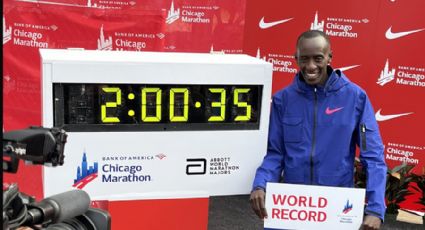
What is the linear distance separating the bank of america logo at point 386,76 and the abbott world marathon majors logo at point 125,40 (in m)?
2.15

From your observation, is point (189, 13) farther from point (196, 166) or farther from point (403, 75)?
point (196, 166)

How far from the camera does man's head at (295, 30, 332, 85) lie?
258 centimetres

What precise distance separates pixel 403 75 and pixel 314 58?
2.65 metres

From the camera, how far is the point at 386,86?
498cm

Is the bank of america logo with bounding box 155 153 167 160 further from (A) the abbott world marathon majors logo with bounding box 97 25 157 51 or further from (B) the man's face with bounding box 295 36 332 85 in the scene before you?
(A) the abbott world marathon majors logo with bounding box 97 25 157 51

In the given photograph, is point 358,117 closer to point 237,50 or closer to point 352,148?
point 352,148

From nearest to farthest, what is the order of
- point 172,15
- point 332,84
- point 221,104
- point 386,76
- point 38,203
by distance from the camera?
point 38,203 < point 221,104 < point 332,84 < point 386,76 < point 172,15

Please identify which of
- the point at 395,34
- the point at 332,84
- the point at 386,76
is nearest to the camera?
the point at 332,84

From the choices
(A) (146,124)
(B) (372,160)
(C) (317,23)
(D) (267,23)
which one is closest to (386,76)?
(C) (317,23)

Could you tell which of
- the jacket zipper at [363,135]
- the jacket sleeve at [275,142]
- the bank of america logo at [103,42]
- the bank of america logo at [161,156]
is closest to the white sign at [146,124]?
the bank of america logo at [161,156]

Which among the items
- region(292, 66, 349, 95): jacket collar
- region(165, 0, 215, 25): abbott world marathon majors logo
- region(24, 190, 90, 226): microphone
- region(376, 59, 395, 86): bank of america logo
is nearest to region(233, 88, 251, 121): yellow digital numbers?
region(292, 66, 349, 95): jacket collar

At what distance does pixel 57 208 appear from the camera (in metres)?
1.26

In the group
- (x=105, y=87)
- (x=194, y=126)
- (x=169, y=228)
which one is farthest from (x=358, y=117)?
(x=105, y=87)

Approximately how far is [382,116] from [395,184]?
701mm
